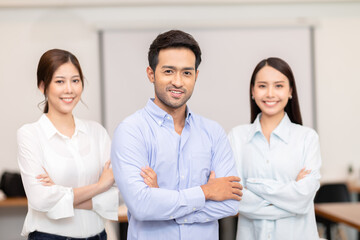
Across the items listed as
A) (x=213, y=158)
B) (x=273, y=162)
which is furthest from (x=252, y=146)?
A: (x=213, y=158)

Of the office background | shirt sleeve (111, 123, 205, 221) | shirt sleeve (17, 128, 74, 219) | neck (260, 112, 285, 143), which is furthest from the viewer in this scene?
the office background

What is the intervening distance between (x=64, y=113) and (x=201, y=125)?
0.77 m

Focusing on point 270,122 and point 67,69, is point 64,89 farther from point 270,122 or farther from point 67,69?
point 270,122

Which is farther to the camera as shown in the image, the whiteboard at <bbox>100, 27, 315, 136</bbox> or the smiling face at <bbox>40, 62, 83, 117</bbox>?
the whiteboard at <bbox>100, 27, 315, 136</bbox>

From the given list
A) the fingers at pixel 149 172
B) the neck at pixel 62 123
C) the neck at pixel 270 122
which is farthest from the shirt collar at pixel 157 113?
the neck at pixel 270 122

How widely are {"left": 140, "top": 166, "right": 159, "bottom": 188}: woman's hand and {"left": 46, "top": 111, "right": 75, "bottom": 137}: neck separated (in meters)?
0.64

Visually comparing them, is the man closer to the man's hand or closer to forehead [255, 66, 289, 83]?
the man's hand

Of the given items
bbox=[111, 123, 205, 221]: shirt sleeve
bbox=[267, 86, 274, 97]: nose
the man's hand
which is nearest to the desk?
bbox=[267, 86, 274, 97]: nose

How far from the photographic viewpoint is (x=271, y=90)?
7.86 ft

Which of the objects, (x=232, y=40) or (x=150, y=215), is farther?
(x=232, y=40)

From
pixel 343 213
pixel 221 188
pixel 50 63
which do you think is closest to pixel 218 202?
pixel 221 188

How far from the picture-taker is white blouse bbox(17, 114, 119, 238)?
6.93 feet

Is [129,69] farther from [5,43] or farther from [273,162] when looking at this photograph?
[273,162]

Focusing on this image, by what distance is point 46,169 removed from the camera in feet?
7.20
